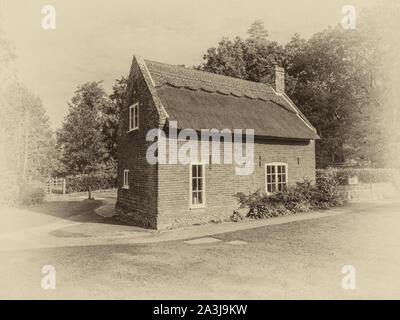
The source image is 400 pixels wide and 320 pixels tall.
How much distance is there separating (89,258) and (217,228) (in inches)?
230

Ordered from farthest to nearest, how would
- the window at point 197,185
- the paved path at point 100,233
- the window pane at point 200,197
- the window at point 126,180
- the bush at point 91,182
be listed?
1. the bush at point 91,182
2. the window at point 126,180
3. the window pane at point 200,197
4. the window at point 197,185
5. the paved path at point 100,233

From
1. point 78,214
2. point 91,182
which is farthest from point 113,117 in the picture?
point 78,214

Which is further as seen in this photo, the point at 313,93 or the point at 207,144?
the point at 313,93

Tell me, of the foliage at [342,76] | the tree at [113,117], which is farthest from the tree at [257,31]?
the tree at [113,117]

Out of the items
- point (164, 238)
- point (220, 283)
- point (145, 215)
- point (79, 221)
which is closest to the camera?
point (220, 283)

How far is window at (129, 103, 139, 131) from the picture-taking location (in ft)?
51.1

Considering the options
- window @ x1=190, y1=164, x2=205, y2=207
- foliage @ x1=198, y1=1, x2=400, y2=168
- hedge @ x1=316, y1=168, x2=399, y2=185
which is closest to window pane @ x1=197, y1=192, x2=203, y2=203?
window @ x1=190, y1=164, x2=205, y2=207

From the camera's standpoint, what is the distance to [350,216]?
14.6 metres

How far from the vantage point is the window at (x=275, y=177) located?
16.9m

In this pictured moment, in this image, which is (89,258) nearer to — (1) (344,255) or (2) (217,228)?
(2) (217,228)

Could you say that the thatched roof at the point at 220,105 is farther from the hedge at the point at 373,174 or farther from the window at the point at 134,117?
the hedge at the point at 373,174

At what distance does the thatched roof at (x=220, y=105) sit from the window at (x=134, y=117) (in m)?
1.77

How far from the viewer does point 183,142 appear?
13914mm

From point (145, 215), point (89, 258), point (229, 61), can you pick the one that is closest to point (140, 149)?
point (145, 215)
